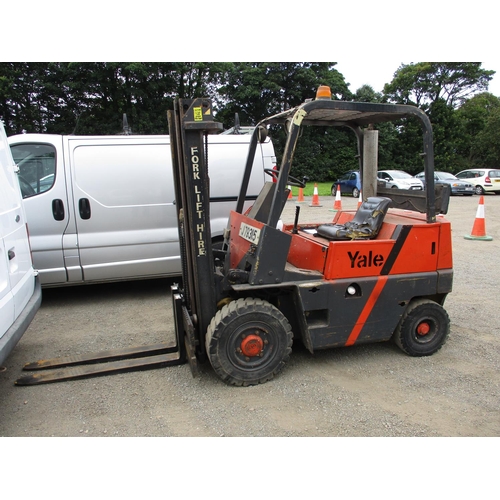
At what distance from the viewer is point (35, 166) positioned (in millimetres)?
5160

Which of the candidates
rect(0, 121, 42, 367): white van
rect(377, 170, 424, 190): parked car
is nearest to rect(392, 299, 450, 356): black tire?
rect(0, 121, 42, 367): white van

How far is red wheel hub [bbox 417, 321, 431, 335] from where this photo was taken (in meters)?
3.91

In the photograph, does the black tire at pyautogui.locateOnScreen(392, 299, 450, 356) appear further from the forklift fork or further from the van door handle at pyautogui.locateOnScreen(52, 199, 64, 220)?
the van door handle at pyautogui.locateOnScreen(52, 199, 64, 220)

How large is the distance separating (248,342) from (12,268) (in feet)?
6.73

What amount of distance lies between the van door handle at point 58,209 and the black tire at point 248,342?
2.93m

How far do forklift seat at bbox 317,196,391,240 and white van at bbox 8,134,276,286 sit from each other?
1.91m

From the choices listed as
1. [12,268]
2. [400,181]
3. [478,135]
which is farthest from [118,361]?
[478,135]

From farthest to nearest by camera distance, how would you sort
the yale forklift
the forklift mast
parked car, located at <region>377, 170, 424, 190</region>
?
parked car, located at <region>377, 170, 424, 190</region>
the yale forklift
the forklift mast

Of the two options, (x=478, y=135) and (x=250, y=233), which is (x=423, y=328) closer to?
(x=250, y=233)

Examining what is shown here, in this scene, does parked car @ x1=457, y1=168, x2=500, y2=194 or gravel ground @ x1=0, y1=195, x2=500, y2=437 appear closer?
gravel ground @ x1=0, y1=195, x2=500, y2=437

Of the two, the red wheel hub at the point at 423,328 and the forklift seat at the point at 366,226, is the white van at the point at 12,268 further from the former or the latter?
the red wheel hub at the point at 423,328

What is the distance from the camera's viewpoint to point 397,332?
3924 millimetres

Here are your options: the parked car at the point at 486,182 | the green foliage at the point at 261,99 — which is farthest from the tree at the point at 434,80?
the parked car at the point at 486,182

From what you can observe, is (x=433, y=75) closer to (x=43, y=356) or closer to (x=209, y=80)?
(x=209, y=80)
